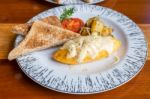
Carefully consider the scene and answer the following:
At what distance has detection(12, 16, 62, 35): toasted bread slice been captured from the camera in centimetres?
114

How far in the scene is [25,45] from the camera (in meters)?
1.10

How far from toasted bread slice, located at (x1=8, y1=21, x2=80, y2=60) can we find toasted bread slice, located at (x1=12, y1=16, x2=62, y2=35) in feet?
0.09

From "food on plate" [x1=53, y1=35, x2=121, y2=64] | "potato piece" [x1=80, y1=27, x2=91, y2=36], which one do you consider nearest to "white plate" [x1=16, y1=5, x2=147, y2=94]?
"food on plate" [x1=53, y1=35, x2=121, y2=64]

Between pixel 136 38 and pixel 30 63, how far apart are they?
43cm

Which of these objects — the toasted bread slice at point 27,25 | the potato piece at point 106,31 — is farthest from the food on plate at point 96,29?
the toasted bread slice at point 27,25

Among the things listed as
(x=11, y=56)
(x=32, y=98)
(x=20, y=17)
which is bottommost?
(x=32, y=98)

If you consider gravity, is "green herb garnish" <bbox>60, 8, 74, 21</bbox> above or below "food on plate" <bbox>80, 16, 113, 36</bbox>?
above

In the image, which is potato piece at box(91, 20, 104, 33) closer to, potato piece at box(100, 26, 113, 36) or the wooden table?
potato piece at box(100, 26, 113, 36)

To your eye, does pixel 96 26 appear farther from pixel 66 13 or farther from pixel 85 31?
pixel 66 13

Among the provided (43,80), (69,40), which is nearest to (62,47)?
(69,40)

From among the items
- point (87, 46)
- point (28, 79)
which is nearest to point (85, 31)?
point (87, 46)

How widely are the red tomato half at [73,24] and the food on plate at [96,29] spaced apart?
1.9 inches

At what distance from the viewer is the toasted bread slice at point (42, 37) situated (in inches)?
42.9

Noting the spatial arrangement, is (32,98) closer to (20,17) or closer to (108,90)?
(108,90)
